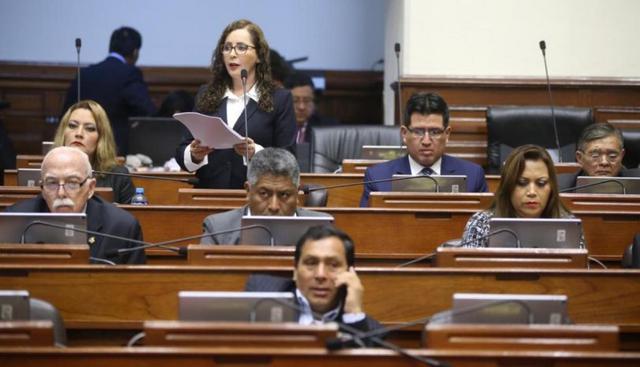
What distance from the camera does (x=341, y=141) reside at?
7.26 metres

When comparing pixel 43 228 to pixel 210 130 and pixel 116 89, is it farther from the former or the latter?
pixel 116 89

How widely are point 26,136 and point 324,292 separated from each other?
6.73 metres

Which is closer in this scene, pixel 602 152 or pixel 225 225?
pixel 225 225

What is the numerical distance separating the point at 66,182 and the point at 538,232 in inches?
66.6

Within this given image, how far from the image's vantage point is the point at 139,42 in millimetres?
8367

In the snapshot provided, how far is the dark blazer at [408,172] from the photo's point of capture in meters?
5.56

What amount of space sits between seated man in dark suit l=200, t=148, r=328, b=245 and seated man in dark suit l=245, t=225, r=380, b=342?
704 mm

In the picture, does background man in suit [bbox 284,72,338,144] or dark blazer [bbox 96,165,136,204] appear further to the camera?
background man in suit [bbox 284,72,338,144]

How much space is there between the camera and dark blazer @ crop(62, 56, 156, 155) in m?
8.21

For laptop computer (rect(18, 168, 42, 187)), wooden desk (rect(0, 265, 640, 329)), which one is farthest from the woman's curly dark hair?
wooden desk (rect(0, 265, 640, 329))

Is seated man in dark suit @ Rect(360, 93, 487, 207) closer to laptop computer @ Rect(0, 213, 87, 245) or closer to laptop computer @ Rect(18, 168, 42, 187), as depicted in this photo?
laptop computer @ Rect(18, 168, 42, 187)

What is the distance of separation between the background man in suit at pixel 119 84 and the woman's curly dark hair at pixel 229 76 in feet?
9.26

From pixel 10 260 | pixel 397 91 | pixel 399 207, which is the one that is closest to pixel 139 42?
pixel 397 91

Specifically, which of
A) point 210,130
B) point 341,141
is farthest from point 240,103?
point 341,141
